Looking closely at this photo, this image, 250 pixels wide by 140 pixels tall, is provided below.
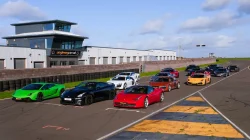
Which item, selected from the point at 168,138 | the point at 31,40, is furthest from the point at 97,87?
the point at 31,40

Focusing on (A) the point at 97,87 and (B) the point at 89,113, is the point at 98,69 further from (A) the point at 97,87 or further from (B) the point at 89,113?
(B) the point at 89,113

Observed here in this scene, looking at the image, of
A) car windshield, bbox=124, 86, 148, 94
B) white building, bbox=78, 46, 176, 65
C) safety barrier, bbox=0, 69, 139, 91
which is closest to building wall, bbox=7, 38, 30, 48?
white building, bbox=78, 46, 176, 65

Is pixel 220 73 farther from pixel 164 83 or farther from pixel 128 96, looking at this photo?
pixel 128 96

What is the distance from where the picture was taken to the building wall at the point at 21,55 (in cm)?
4119

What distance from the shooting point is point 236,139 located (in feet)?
33.8

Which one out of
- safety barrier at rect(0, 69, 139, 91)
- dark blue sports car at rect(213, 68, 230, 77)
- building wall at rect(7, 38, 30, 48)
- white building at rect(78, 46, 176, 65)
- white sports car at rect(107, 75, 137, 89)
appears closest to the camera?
safety barrier at rect(0, 69, 139, 91)

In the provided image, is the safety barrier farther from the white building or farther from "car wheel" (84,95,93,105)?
the white building

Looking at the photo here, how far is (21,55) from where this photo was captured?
4381 centimetres

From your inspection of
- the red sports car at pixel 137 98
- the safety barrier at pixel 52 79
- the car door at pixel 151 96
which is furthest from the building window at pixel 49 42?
the car door at pixel 151 96

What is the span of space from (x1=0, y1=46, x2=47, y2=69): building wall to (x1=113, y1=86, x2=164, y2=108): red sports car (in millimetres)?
28273

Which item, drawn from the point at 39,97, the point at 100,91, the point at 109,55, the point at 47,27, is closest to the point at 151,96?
the point at 100,91

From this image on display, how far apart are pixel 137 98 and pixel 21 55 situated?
103 feet

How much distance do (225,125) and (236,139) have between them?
2323mm

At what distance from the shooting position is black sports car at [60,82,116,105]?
1803 centimetres
